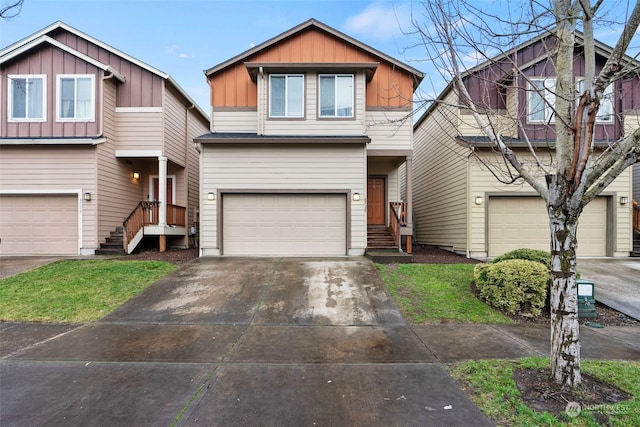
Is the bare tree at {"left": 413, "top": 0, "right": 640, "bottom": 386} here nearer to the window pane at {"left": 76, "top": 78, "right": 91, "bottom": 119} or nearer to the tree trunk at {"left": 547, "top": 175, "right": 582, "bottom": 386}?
the tree trunk at {"left": 547, "top": 175, "right": 582, "bottom": 386}

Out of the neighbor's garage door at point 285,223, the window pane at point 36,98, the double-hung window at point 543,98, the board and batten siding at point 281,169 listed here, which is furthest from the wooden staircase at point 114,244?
the double-hung window at point 543,98

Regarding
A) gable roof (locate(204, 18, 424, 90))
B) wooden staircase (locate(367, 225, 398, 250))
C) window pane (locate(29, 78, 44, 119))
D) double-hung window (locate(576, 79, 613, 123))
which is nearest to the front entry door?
wooden staircase (locate(367, 225, 398, 250))

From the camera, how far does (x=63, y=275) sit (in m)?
7.84

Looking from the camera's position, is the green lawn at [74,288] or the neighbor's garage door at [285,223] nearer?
the green lawn at [74,288]

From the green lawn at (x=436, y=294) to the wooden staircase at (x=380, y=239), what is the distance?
2662mm

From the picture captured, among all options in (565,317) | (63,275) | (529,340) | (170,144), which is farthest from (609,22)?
(170,144)

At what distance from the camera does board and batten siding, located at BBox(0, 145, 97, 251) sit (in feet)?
36.1

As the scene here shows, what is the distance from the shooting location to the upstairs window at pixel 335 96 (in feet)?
35.8

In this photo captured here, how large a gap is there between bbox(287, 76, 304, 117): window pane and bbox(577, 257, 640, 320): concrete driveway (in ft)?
30.9

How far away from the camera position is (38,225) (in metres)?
11.2

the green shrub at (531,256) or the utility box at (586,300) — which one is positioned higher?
the green shrub at (531,256)

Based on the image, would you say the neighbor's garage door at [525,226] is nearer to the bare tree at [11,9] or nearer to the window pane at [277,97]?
the window pane at [277,97]

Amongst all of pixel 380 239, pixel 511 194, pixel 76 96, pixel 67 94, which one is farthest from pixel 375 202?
pixel 67 94

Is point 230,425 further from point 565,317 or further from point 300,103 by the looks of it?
point 300,103
